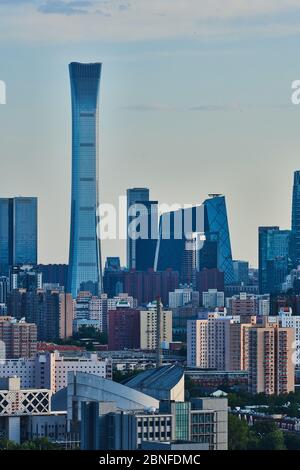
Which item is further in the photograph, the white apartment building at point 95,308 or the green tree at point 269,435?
the white apartment building at point 95,308

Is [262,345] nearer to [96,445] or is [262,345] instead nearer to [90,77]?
[96,445]

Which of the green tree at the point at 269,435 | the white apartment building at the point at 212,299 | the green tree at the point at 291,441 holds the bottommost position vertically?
the green tree at the point at 291,441

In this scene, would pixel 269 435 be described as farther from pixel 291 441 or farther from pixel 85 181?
pixel 85 181

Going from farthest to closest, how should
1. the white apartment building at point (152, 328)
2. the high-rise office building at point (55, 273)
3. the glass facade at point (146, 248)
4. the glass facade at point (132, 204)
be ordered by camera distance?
the high-rise office building at point (55, 273), the glass facade at point (146, 248), the white apartment building at point (152, 328), the glass facade at point (132, 204)

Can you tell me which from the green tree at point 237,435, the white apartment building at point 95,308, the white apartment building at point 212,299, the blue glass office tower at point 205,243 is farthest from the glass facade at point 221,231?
the green tree at point 237,435

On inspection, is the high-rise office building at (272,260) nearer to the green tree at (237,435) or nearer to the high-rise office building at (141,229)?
the high-rise office building at (141,229)

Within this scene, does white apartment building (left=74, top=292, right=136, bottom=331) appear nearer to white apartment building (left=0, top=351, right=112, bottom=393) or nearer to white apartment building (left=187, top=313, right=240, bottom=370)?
white apartment building (left=187, top=313, right=240, bottom=370)

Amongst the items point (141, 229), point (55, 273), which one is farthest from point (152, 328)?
point (55, 273)

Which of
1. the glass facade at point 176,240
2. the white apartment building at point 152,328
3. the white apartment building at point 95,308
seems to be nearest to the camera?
the white apartment building at point 152,328
